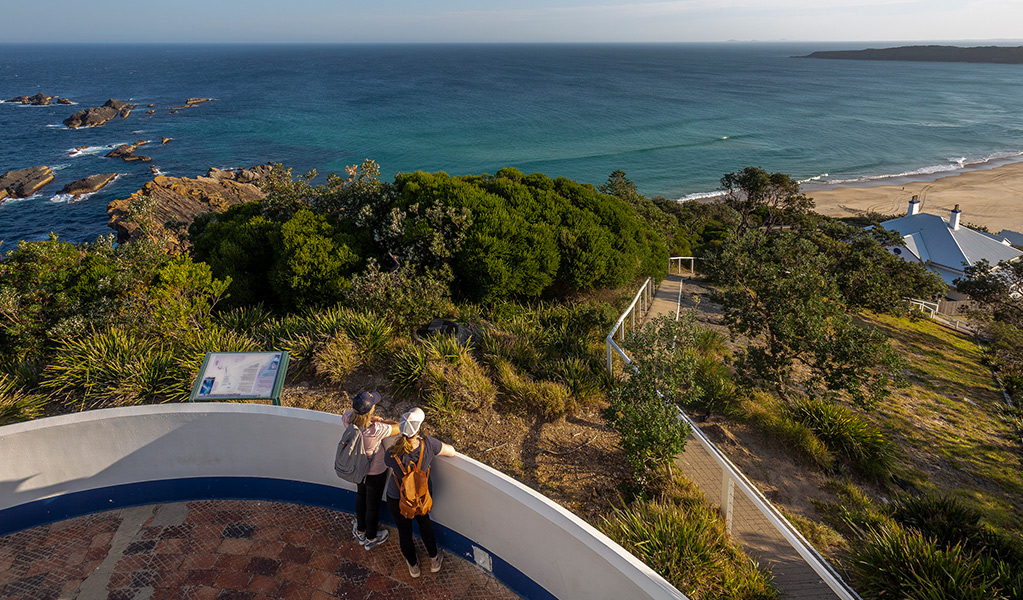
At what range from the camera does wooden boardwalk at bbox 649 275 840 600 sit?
197 inches

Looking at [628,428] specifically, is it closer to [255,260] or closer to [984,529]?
[984,529]

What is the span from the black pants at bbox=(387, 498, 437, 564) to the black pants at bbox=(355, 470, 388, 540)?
22cm

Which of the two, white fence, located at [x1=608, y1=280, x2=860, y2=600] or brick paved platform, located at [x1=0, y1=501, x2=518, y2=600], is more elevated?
white fence, located at [x1=608, y1=280, x2=860, y2=600]

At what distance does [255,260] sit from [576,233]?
26.0 feet

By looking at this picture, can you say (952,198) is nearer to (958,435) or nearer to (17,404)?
(958,435)

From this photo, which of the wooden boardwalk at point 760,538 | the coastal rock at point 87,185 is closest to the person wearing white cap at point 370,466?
the wooden boardwalk at point 760,538

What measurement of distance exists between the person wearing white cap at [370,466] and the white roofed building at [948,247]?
28.8m

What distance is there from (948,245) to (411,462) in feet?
107

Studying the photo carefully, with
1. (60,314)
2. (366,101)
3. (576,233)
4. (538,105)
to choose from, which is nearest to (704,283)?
(576,233)

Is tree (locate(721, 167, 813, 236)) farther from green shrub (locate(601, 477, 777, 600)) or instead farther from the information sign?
the information sign

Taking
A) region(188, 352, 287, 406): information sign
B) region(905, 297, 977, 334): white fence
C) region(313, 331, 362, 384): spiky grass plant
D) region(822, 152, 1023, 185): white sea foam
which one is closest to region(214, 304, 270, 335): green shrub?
region(313, 331, 362, 384): spiky grass plant

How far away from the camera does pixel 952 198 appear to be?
44625 millimetres

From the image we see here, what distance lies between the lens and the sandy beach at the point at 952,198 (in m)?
40.5

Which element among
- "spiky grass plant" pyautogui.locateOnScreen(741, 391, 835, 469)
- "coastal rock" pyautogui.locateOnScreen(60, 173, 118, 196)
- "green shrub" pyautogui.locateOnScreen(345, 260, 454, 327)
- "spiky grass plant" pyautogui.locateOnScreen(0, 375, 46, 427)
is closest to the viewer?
"spiky grass plant" pyautogui.locateOnScreen(0, 375, 46, 427)
